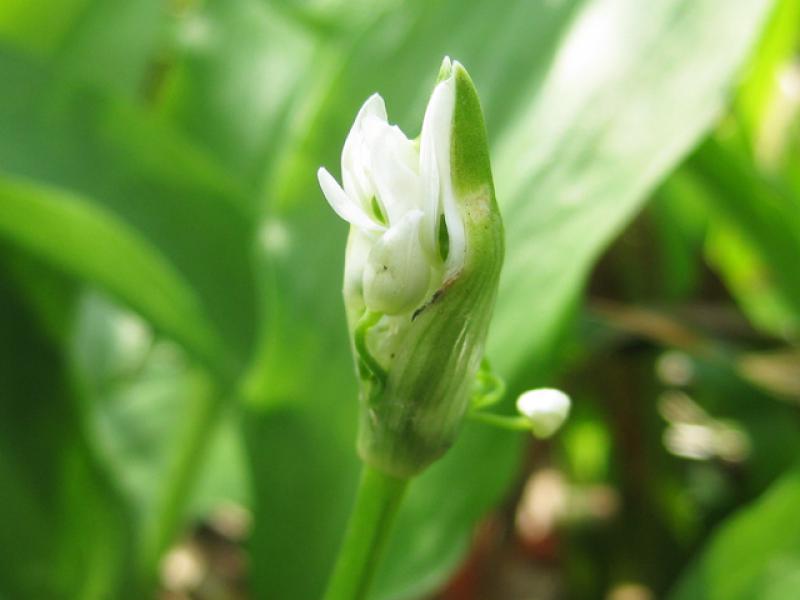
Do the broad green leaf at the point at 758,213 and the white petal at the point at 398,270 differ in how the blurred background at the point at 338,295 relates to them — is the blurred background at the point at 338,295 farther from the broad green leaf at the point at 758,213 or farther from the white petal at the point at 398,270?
the white petal at the point at 398,270

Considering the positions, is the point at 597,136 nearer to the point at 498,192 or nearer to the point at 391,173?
the point at 498,192

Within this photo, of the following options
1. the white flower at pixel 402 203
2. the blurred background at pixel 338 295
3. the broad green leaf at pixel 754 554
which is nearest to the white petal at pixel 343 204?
the white flower at pixel 402 203

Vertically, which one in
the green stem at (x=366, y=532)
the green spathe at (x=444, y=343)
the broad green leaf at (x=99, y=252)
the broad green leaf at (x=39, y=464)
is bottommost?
the broad green leaf at (x=39, y=464)

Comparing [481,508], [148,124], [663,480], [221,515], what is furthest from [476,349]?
[221,515]

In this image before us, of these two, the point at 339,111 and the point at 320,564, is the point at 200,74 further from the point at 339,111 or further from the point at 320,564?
the point at 320,564

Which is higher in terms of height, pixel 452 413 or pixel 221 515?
pixel 452 413

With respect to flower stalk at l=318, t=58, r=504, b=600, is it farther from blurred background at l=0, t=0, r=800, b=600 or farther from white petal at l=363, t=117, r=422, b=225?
blurred background at l=0, t=0, r=800, b=600

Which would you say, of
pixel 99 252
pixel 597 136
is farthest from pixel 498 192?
pixel 99 252
